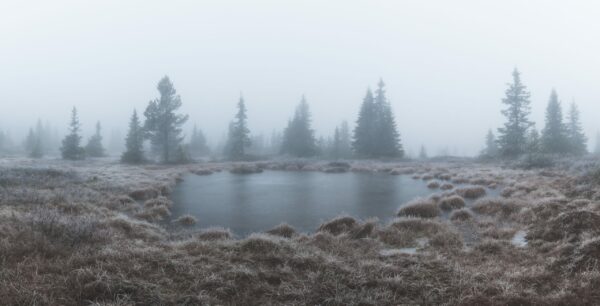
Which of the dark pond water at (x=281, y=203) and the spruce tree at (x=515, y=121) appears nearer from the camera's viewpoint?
the dark pond water at (x=281, y=203)

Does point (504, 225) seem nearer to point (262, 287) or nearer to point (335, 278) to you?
point (335, 278)

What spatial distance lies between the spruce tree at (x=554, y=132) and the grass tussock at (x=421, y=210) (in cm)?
4295

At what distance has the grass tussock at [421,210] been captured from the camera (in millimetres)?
13195

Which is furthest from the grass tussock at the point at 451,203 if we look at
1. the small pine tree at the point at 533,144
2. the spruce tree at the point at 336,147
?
the spruce tree at the point at 336,147

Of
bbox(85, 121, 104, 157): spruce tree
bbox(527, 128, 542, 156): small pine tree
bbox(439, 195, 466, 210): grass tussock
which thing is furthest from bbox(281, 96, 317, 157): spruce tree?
bbox(439, 195, 466, 210): grass tussock

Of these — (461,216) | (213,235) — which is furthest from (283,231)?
(461,216)

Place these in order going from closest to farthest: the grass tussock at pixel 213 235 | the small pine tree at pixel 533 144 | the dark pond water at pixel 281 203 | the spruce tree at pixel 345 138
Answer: the grass tussock at pixel 213 235 < the dark pond water at pixel 281 203 < the small pine tree at pixel 533 144 < the spruce tree at pixel 345 138

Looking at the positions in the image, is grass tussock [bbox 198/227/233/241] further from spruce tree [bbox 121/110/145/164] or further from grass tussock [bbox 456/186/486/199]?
spruce tree [bbox 121/110/145/164]

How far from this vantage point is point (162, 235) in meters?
9.91

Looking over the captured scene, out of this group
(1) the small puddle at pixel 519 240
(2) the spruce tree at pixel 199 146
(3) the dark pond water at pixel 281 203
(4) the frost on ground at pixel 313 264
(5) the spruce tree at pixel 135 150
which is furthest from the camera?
(2) the spruce tree at pixel 199 146

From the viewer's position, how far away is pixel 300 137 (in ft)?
201

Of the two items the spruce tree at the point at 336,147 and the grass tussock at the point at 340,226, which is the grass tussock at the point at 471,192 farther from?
the spruce tree at the point at 336,147

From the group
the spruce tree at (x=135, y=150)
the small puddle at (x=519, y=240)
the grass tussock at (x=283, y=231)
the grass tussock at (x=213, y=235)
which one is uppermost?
the spruce tree at (x=135, y=150)

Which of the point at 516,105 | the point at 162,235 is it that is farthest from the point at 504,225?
the point at 516,105
